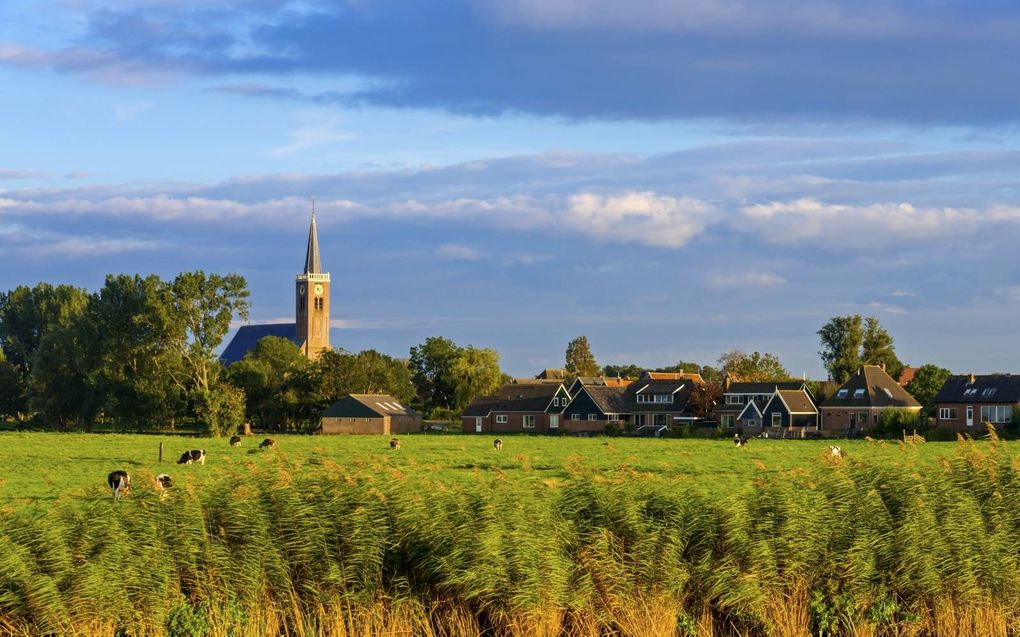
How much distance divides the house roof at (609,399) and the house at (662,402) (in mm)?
683

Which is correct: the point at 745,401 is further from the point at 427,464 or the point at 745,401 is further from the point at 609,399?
the point at 427,464

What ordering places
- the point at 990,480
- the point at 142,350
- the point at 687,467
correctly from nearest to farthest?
the point at 990,480 < the point at 687,467 < the point at 142,350

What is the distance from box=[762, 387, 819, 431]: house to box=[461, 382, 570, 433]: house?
72.8ft

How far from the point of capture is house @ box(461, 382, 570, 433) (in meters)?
120

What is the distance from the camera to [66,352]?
113m

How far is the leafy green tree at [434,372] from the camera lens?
493 ft

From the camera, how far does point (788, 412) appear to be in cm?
10619

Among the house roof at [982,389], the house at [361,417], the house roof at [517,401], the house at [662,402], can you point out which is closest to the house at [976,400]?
the house roof at [982,389]

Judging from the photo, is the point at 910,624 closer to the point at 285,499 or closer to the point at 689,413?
the point at 285,499

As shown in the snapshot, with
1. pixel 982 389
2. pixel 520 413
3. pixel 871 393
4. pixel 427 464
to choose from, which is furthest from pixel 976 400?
pixel 427 464

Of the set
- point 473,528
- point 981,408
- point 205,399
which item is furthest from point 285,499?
point 981,408

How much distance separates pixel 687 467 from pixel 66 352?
85.6m

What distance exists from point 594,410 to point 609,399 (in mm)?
2712

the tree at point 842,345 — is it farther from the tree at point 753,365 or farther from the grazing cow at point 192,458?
the grazing cow at point 192,458
